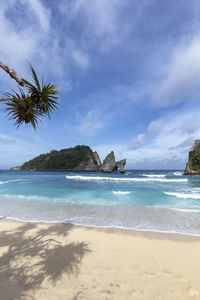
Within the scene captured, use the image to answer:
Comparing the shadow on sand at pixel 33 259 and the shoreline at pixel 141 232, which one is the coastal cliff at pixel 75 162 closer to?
the shoreline at pixel 141 232

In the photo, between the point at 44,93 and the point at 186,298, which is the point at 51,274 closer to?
the point at 186,298

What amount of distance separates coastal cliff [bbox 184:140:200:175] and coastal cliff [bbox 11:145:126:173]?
126ft

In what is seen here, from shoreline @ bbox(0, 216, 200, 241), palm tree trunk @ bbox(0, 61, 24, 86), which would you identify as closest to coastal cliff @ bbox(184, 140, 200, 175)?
shoreline @ bbox(0, 216, 200, 241)

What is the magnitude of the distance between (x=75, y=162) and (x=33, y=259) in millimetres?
111904

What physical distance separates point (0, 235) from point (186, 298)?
20.7 feet

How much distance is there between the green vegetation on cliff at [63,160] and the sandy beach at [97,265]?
104 meters

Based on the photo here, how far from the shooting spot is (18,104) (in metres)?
4.18

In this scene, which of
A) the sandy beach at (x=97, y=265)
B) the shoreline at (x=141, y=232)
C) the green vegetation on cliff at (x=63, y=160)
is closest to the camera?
the sandy beach at (x=97, y=265)

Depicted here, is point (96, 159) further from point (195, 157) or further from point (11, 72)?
point (11, 72)

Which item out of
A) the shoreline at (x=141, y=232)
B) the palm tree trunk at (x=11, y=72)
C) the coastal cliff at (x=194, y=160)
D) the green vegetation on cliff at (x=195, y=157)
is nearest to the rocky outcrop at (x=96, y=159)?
the coastal cliff at (x=194, y=160)

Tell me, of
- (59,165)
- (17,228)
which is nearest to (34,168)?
(59,165)

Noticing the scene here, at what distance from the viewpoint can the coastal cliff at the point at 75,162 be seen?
292 feet

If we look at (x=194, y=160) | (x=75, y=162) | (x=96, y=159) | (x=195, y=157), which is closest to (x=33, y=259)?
(x=194, y=160)

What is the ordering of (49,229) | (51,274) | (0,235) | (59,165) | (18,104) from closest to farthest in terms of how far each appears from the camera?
(51,274) < (18,104) < (0,235) < (49,229) < (59,165)
